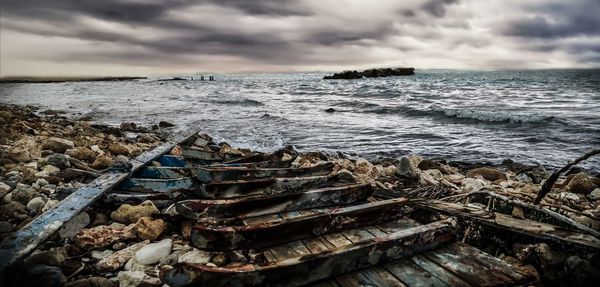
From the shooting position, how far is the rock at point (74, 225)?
283cm

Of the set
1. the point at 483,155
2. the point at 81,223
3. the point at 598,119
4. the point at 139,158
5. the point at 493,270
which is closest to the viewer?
the point at 493,270

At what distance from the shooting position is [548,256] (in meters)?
2.55

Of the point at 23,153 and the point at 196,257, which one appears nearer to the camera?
the point at 196,257

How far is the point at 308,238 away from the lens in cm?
246

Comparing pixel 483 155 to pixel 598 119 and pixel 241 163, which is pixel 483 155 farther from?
pixel 598 119

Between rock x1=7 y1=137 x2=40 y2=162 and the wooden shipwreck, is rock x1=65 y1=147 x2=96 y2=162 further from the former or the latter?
the wooden shipwreck

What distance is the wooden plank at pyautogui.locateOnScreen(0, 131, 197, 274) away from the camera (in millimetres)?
2217

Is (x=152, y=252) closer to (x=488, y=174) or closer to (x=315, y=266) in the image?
(x=315, y=266)

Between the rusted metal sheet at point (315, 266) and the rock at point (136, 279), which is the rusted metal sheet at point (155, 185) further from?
the rusted metal sheet at point (315, 266)

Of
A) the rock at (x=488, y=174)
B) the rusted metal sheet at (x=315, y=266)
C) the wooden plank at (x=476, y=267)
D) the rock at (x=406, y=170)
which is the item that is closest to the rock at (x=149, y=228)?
the rusted metal sheet at (x=315, y=266)

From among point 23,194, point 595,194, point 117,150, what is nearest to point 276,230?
point 23,194

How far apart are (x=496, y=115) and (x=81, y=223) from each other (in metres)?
18.5

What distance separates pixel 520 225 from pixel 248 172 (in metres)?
2.73

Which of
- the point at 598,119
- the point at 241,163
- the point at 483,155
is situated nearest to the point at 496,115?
the point at 598,119
